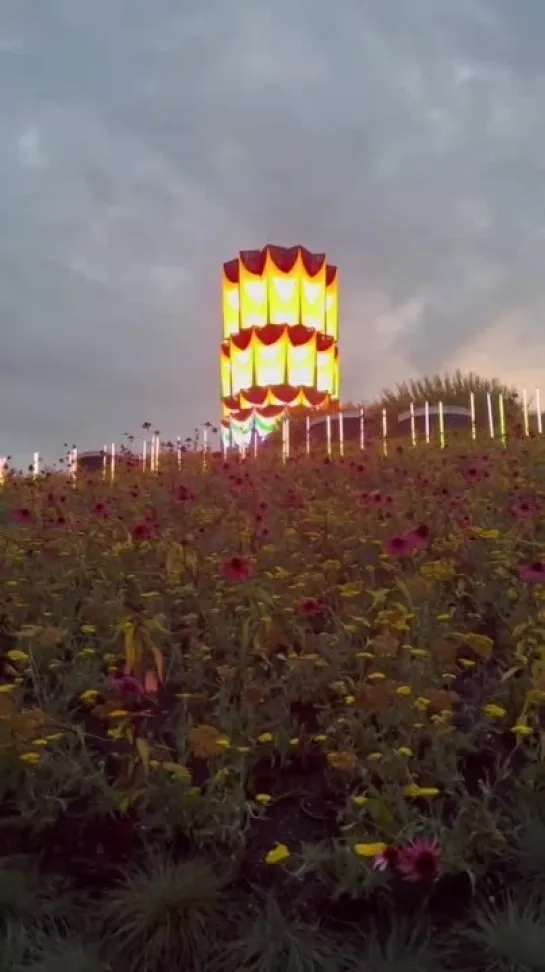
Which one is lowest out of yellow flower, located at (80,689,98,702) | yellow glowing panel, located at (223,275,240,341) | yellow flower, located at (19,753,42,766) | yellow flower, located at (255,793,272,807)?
yellow flower, located at (255,793,272,807)

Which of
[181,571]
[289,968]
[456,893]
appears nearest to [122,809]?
[289,968]

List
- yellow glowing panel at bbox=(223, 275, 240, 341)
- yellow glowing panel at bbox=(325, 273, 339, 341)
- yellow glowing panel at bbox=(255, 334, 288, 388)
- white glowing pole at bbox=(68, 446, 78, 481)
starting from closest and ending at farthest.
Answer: white glowing pole at bbox=(68, 446, 78, 481)
yellow glowing panel at bbox=(255, 334, 288, 388)
yellow glowing panel at bbox=(223, 275, 240, 341)
yellow glowing panel at bbox=(325, 273, 339, 341)

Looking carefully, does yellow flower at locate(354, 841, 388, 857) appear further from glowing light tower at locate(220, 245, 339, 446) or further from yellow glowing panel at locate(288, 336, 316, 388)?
yellow glowing panel at locate(288, 336, 316, 388)

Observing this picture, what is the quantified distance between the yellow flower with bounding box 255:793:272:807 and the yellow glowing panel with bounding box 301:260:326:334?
29922mm

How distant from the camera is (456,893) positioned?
2477 mm

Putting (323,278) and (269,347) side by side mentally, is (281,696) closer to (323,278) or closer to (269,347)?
(269,347)

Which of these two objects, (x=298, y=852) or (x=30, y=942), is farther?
(x=298, y=852)

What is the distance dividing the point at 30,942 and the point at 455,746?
53.6 inches

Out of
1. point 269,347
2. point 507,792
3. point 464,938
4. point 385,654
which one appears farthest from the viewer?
point 269,347

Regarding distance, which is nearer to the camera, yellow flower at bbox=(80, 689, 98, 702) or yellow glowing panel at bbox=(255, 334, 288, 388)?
yellow flower at bbox=(80, 689, 98, 702)

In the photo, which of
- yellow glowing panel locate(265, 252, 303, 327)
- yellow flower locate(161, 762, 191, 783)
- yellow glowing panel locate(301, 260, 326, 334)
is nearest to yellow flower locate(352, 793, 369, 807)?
yellow flower locate(161, 762, 191, 783)

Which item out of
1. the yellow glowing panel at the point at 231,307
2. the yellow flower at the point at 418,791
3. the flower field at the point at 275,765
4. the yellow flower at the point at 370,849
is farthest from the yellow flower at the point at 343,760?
the yellow glowing panel at the point at 231,307

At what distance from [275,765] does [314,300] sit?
30385 millimetres

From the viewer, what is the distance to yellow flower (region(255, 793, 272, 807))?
2600 mm
